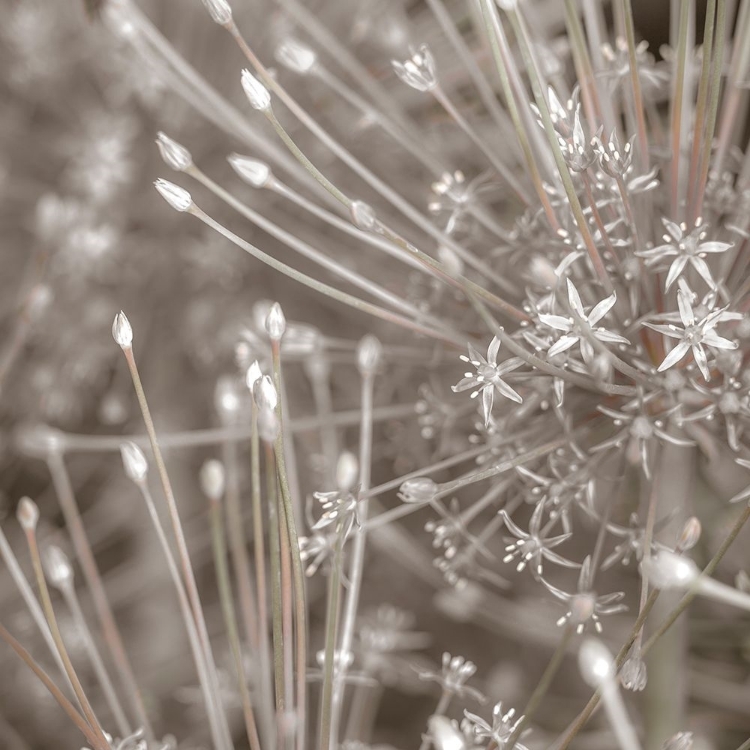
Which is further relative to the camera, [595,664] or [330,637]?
[330,637]

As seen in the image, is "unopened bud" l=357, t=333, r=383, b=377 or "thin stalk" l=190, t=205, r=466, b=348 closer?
"thin stalk" l=190, t=205, r=466, b=348

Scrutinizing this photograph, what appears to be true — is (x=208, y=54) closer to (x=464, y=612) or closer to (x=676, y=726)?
(x=464, y=612)

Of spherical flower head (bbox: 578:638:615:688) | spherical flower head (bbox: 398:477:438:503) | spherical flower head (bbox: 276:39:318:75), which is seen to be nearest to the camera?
spherical flower head (bbox: 578:638:615:688)

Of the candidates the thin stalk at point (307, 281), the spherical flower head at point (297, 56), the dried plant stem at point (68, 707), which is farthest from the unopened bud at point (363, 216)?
the dried plant stem at point (68, 707)

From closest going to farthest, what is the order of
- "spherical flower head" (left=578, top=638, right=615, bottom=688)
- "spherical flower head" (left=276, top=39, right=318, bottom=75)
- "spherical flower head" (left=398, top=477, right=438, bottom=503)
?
1. "spherical flower head" (left=578, top=638, right=615, bottom=688)
2. "spherical flower head" (left=398, top=477, right=438, bottom=503)
3. "spherical flower head" (left=276, top=39, right=318, bottom=75)

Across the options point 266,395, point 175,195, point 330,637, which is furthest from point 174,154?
point 330,637

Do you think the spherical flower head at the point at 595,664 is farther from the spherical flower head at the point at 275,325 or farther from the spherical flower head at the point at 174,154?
the spherical flower head at the point at 174,154

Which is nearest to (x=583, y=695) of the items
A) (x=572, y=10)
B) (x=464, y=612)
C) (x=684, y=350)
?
(x=464, y=612)

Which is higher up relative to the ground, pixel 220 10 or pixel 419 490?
pixel 220 10

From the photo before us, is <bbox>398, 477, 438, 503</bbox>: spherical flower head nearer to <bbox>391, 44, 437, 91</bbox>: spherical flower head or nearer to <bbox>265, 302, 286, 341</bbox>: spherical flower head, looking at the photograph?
<bbox>265, 302, 286, 341</bbox>: spherical flower head

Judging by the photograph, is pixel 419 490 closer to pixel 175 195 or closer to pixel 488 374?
pixel 488 374

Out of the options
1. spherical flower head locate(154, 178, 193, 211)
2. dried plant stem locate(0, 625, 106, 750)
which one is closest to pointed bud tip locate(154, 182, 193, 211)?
spherical flower head locate(154, 178, 193, 211)
